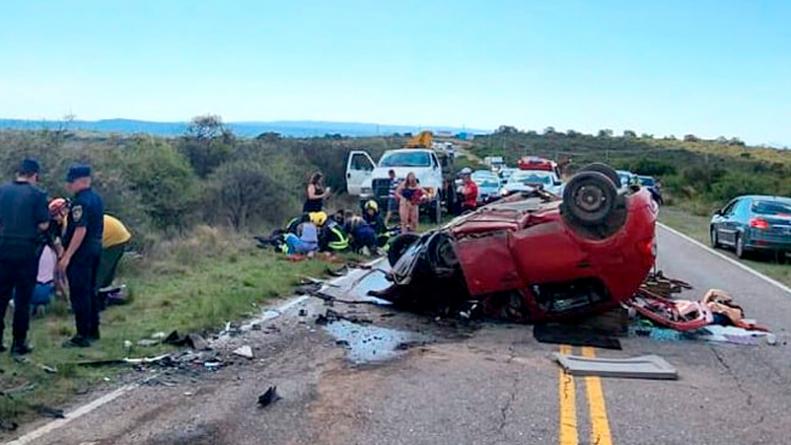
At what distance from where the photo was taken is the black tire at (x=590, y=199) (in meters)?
10.5

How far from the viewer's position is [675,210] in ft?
150

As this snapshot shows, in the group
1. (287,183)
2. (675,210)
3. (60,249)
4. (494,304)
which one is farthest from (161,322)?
(675,210)

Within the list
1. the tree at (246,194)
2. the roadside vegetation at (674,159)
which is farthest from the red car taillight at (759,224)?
the roadside vegetation at (674,159)

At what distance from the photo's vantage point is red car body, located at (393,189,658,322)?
411 inches

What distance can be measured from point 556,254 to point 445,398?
3.62 meters

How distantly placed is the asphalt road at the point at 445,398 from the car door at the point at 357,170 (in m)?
21.7

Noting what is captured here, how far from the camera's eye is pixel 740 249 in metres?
21.6

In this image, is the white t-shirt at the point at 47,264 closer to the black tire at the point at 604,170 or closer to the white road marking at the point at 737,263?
the black tire at the point at 604,170

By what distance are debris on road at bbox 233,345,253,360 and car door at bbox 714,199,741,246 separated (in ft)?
52.6

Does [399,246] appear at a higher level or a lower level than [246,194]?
higher

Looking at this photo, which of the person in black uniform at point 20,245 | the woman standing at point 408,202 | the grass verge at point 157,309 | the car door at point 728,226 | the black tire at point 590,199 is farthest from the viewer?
the woman standing at point 408,202

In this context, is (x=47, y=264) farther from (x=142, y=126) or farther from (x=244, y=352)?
(x=142, y=126)

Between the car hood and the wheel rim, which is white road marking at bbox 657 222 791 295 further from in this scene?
the car hood

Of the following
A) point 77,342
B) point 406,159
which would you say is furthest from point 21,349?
point 406,159
